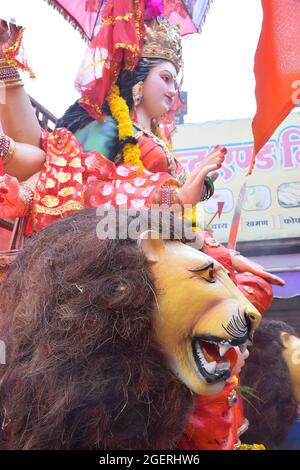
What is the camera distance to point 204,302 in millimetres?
920

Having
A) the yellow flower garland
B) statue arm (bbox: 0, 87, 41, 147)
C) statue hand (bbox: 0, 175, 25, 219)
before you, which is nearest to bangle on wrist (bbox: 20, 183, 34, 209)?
statue hand (bbox: 0, 175, 25, 219)

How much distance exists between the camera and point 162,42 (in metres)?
1.61

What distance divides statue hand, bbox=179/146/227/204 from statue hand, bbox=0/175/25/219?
1.27 feet

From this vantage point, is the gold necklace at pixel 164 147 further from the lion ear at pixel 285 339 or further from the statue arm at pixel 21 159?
the lion ear at pixel 285 339

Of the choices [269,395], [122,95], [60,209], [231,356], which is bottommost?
[269,395]

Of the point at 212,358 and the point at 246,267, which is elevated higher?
the point at 246,267

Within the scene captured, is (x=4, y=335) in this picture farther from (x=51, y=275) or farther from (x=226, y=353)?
(x=226, y=353)

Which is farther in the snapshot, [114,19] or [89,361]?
[114,19]

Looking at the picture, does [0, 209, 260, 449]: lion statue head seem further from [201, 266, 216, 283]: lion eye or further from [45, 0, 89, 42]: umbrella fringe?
[45, 0, 89, 42]: umbrella fringe

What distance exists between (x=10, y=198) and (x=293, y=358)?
1.37m

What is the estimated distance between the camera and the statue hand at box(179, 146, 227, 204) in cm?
129

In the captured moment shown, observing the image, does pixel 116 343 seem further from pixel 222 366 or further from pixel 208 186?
pixel 208 186

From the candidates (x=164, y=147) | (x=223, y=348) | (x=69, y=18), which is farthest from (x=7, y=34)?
(x=223, y=348)
